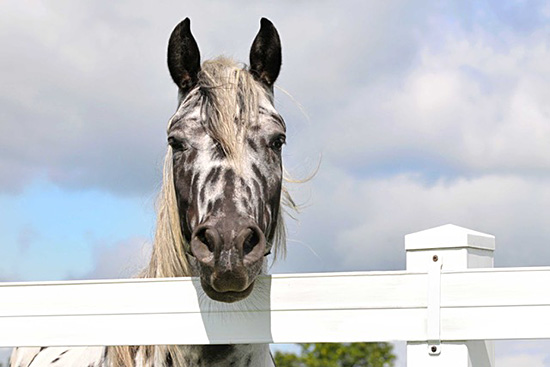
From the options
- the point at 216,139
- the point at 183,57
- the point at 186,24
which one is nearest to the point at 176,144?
the point at 216,139

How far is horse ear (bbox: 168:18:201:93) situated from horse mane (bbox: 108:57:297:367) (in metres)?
0.05

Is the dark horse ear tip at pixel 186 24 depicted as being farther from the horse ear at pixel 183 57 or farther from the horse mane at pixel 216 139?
the horse mane at pixel 216 139

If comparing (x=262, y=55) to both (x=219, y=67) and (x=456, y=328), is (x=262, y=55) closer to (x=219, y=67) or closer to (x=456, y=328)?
(x=219, y=67)

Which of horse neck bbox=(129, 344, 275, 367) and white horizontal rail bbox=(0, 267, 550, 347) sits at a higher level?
white horizontal rail bbox=(0, 267, 550, 347)

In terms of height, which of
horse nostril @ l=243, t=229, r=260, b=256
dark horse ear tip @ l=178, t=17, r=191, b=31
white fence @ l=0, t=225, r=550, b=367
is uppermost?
dark horse ear tip @ l=178, t=17, r=191, b=31

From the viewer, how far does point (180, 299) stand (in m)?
2.97

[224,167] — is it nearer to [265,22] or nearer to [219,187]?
[219,187]

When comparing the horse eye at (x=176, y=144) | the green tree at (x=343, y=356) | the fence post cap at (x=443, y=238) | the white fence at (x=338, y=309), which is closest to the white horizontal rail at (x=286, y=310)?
the white fence at (x=338, y=309)

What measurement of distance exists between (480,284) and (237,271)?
0.81m

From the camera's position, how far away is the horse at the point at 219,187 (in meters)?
2.61

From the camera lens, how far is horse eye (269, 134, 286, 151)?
3.00 metres

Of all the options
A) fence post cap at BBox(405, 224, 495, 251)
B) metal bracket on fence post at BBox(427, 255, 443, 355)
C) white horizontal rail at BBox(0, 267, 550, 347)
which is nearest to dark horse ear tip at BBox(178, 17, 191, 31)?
white horizontal rail at BBox(0, 267, 550, 347)

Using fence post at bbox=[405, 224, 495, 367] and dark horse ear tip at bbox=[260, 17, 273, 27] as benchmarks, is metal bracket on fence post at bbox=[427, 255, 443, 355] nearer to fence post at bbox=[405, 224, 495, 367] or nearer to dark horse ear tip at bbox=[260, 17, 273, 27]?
fence post at bbox=[405, 224, 495, 367]

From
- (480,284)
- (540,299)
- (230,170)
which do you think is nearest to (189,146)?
(230,170)
